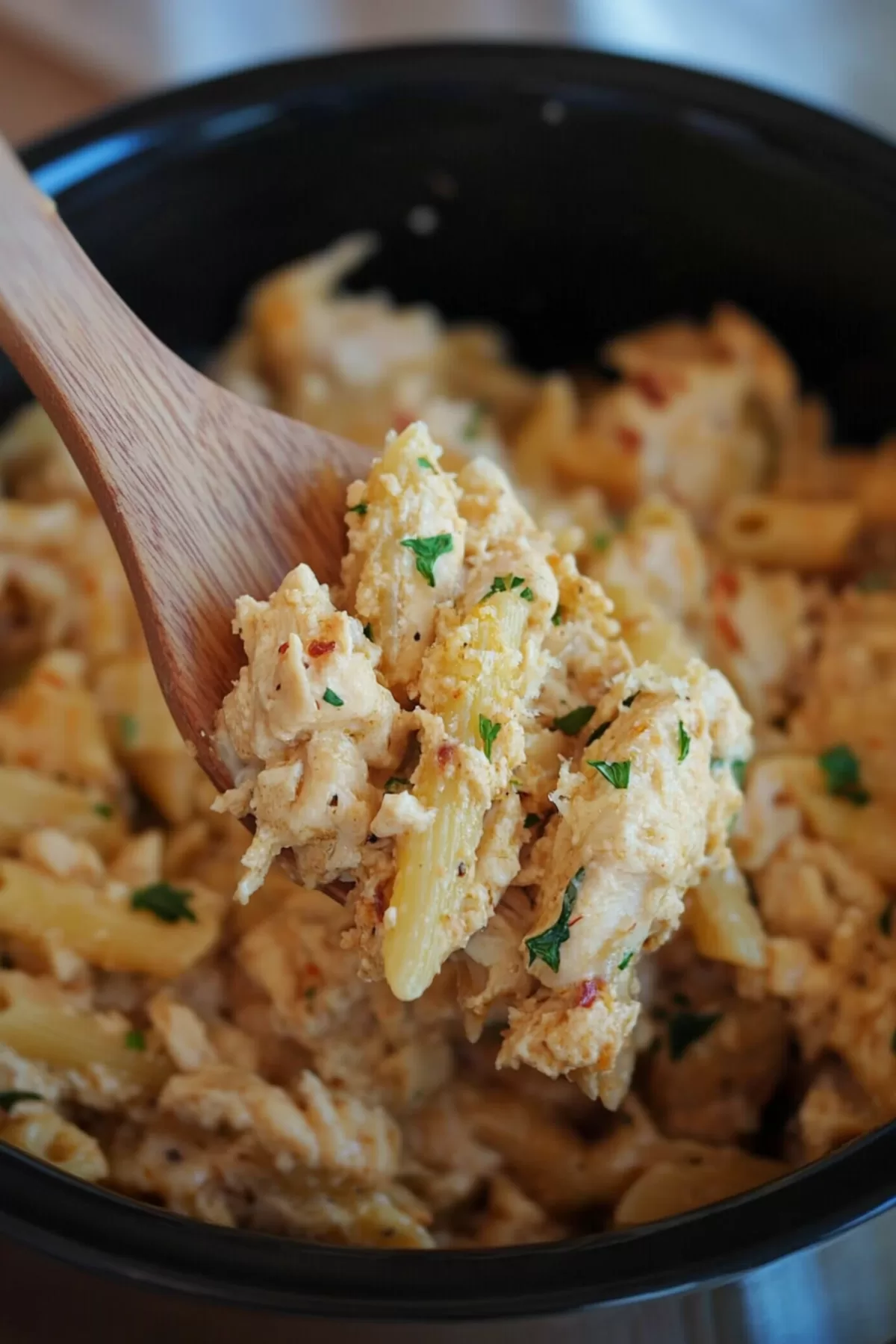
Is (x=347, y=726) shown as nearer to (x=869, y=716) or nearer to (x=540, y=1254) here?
(x=540, y=1254)

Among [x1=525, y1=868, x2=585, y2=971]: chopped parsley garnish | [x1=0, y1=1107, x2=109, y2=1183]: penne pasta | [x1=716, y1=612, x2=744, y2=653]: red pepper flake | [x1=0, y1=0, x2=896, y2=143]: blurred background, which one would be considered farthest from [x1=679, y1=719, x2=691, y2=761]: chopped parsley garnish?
[x1=0, y1=0, x2=896, y2=143]: blurred background

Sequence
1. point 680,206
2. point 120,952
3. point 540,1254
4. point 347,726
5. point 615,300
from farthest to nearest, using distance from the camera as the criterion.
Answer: point 615,300, point 680,206, point 120,952, point 347,726, point 540,1254

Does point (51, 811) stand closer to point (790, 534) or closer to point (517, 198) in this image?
point (790, 534)

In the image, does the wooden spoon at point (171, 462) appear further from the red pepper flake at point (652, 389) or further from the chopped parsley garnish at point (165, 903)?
the red pepper flake at point (652, 389)

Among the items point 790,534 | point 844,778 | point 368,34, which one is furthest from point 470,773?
point 368,34

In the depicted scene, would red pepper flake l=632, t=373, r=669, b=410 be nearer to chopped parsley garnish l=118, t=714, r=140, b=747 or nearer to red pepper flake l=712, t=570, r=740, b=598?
red pepper flake l=712, t=570, r=740, b=598

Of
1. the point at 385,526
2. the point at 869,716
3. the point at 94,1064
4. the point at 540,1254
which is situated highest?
the point at 385,526

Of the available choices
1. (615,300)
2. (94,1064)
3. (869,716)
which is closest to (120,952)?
(94,1064)
